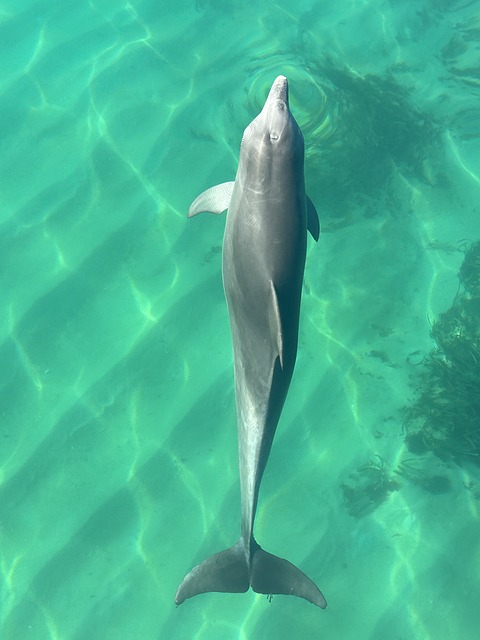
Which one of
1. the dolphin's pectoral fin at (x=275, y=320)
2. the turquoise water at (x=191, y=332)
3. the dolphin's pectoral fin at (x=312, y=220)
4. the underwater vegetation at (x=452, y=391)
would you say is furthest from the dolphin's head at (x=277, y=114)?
the underwater vegetation at (x=452, y=391)

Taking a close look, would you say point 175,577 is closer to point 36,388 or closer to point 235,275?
point 36,388

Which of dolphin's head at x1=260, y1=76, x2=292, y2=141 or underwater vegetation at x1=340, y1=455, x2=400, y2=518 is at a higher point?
dolphin's head at x1=260, y1=76, x2=292, y2=141

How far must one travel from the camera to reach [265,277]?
13.7 ft

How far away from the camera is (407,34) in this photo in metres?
10.0

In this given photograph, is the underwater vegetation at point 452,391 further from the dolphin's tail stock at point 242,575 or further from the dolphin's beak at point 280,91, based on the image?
the dolphin's beak at point 280,91

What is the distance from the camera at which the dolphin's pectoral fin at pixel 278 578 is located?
198 inches

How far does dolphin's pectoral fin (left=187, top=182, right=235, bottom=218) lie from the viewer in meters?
5.76

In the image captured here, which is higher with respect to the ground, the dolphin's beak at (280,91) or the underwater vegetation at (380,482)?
the dolphin's beak at (280,91)

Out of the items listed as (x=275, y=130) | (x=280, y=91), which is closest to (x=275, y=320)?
(x=275, y=130)

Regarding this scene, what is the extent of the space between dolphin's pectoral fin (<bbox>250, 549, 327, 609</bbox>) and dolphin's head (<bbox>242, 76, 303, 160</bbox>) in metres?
3.49

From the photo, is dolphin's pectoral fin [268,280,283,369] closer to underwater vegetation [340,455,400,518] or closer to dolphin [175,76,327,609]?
dolphin [175,76,327,609]

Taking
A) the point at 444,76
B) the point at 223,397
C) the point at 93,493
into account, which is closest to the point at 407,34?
the point at 444,76

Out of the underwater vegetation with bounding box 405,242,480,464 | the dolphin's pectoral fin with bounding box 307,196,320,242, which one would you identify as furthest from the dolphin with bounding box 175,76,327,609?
the underwater vegetation with bounding box 405,242,480,464

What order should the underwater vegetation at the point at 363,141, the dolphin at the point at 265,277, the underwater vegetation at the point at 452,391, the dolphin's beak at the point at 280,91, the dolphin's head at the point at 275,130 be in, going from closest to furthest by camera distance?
the dolphin at the point at 265,277 → the dolphin's head at the point at 275,130 → the dolphin's beak at the point at 280,91 → the underwater vegetation at the point at 452,391 → the underwater vegetation at the point at 363,141
